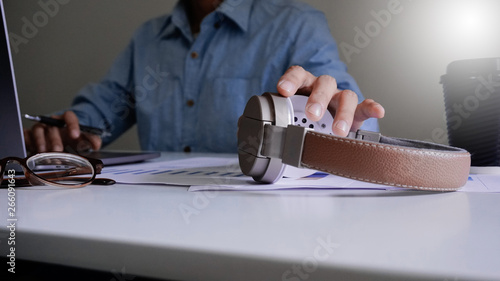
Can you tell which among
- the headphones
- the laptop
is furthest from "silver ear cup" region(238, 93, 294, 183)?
the laptop

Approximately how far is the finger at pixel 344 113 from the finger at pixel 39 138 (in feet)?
2.37

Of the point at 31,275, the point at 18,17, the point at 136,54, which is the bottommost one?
the point at 31,275

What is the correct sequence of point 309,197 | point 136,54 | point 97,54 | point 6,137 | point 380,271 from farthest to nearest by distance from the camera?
point 97,54
point 136,54
point 6,137
point 309,197
point 380,271

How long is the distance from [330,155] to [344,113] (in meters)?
0.12

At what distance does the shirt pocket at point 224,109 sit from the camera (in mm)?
1339

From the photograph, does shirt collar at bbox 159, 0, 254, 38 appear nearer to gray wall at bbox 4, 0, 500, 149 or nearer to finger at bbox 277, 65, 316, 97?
gray wall at bbox 4, 0, 500, 149

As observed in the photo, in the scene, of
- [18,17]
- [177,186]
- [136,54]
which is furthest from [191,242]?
[18,17]

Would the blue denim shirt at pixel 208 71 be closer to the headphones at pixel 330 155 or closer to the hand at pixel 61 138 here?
the hand at pixel 61 138

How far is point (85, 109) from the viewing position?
1.40m

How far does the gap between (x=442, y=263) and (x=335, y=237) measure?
65mm

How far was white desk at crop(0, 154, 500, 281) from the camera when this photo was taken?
0.21 meters

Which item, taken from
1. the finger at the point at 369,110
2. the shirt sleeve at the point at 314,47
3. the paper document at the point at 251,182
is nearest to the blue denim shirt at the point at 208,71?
the shirt sleeve at the point at 314,47

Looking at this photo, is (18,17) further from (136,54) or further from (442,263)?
(442,263)

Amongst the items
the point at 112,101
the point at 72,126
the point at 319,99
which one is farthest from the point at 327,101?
the point at 112,101
